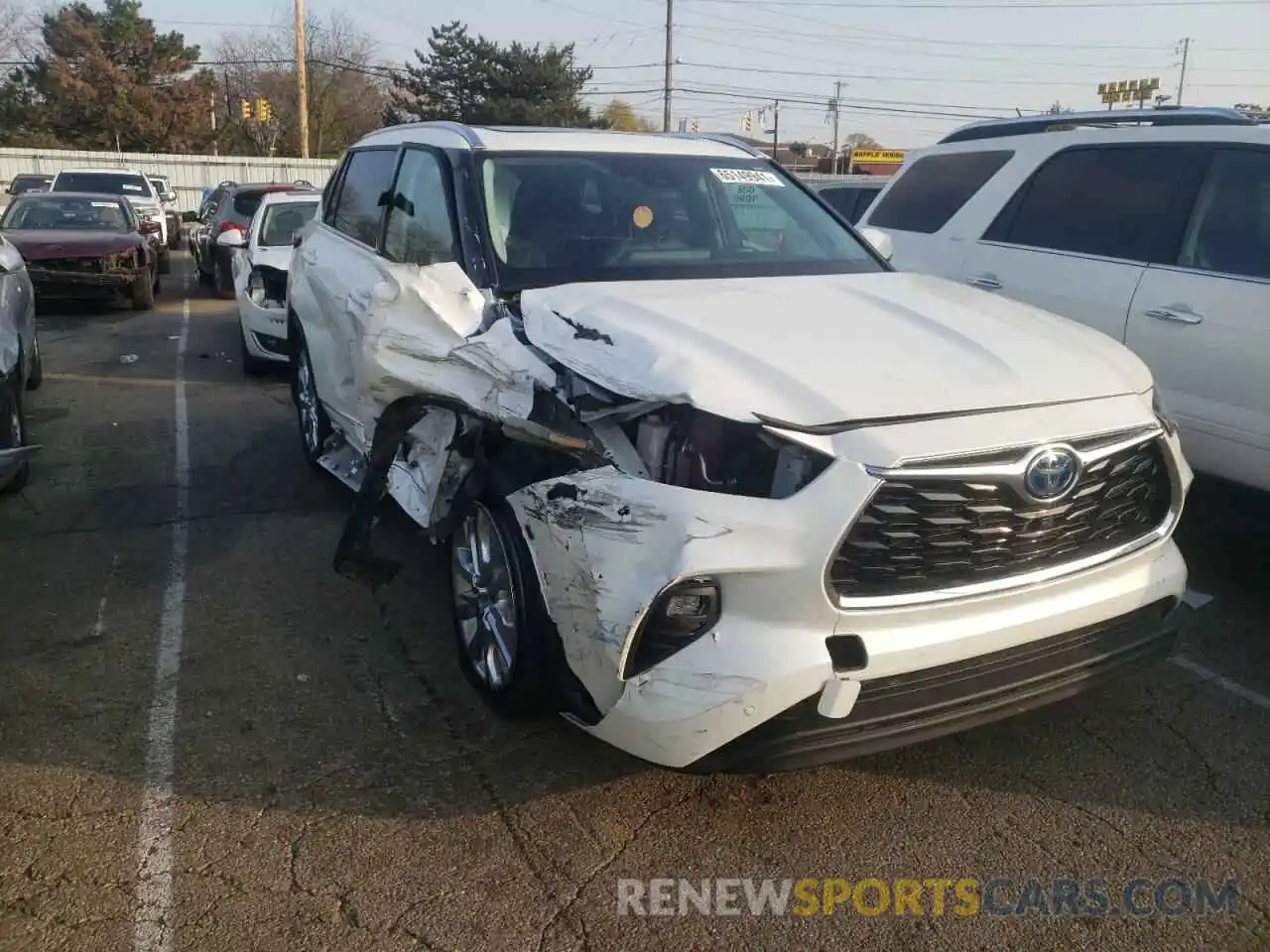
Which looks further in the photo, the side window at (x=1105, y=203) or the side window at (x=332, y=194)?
the side window at (x=332, y=194)

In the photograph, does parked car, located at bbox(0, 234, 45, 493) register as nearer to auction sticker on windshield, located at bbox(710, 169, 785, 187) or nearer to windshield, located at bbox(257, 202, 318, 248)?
windshield, located at bbox(257, 202, 318, 248)

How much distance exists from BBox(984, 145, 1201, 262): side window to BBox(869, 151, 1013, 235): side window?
413 mm

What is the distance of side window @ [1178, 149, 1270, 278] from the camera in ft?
15.9

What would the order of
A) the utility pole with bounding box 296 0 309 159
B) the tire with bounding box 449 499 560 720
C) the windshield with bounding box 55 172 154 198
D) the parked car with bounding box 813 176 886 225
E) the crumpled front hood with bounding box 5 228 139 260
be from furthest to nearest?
the utility pole with bounding box 296 0 309 159 → the windshield with bounding box 55 172 154 198 → the crumpled front hood with bounding box 5 228 139 260 → the parked car with bounding box 813 176 886 225 → the tire with bounding box 449 499 560 720

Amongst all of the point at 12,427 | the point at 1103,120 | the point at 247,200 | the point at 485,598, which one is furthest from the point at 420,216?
the point at 247,200

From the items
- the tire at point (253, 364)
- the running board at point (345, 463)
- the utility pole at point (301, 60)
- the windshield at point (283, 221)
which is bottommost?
the tire at point (253, 364)

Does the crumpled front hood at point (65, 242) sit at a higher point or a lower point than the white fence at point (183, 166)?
lower

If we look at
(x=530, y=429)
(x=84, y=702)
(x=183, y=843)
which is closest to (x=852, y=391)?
(x=530, y=429)

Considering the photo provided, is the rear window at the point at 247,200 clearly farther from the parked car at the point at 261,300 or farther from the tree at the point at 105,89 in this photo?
the tree at the point at 105,89

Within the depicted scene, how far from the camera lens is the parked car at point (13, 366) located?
202 inches

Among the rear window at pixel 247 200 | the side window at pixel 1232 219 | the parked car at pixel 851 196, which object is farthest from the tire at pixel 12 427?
the rear window at pixel 247 200

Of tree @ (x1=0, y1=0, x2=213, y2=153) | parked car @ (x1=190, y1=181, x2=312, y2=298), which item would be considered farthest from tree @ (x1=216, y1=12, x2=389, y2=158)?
parked car @ (x1=190, y1=181, x2=312, y2=298)

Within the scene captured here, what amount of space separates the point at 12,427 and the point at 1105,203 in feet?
19.0

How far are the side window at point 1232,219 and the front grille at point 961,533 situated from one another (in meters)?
2.30
